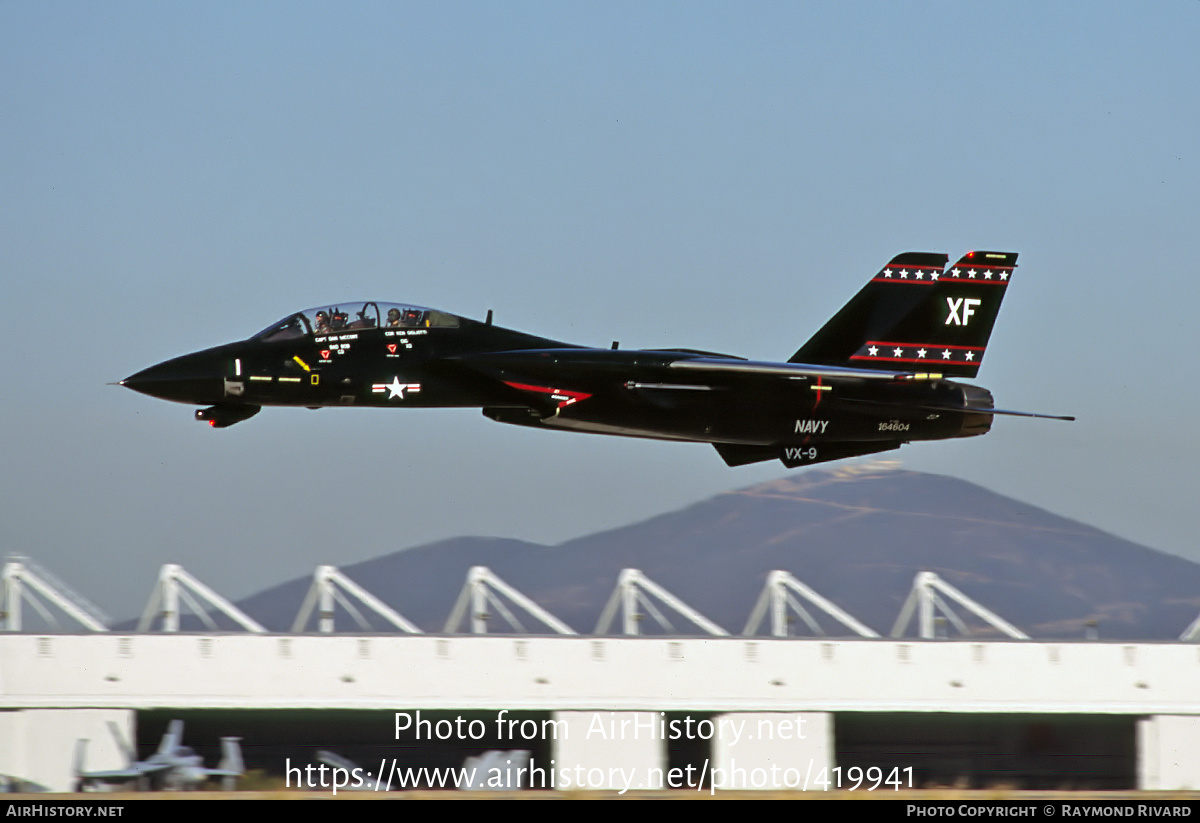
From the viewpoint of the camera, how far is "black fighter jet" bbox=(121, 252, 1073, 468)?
78.6 ft

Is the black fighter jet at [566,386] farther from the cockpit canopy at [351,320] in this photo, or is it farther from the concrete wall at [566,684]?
the concrete wall at [566,684]

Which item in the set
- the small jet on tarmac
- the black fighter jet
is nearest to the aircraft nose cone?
the black fighter jet

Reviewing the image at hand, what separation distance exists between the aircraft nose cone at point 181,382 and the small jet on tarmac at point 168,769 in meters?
16.9

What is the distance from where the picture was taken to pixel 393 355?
24391 millimetres

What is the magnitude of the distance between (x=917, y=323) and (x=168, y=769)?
2370cm

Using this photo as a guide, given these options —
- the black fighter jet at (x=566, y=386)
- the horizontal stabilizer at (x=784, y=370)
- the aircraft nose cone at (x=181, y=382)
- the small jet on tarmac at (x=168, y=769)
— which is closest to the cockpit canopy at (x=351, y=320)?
the black fighter jet at (x=566, y=386)

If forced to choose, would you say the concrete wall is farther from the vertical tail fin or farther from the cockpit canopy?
the cockpit canopy

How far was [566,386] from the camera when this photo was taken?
81.9ft

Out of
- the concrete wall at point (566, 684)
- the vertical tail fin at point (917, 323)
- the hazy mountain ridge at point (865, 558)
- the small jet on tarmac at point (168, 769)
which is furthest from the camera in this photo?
the hazy mountain ridge at point (865, 558)

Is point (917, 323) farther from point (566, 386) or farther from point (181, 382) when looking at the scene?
point (181, 382)

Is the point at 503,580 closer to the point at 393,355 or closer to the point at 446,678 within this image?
the point at 446,678

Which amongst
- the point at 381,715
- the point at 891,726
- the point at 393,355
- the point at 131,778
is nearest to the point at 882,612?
the point at 891,726

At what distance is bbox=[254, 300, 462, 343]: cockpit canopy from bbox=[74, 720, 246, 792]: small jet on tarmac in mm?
17540

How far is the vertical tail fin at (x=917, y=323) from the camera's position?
2786cm
